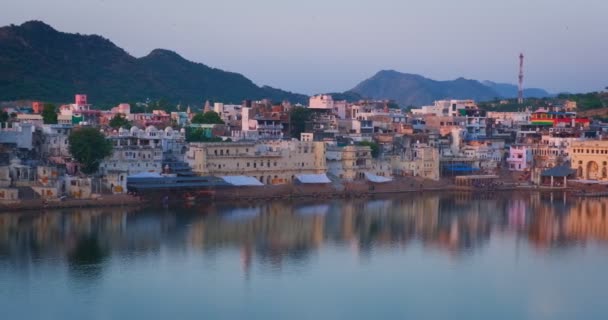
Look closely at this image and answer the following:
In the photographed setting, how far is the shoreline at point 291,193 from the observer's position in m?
19.4

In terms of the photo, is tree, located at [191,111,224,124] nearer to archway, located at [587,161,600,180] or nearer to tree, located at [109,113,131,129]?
tree, located at [109,113,131,129]

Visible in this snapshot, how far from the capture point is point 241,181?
73.8 ft

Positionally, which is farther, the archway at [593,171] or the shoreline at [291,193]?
the archway at [593,171]

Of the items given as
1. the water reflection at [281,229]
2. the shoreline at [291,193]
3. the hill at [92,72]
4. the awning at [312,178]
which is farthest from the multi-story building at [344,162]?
the hill at [92,72]

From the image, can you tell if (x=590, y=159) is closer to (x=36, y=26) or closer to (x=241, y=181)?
(x=241, y=181)

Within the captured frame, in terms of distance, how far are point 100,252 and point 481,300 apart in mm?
6048

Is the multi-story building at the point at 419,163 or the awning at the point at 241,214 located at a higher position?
the multi-story building at the point at 419,163

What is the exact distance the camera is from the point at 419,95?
105 m

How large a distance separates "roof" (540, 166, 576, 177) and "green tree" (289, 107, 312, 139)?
7102mm

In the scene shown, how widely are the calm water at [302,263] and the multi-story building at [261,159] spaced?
2.04 m

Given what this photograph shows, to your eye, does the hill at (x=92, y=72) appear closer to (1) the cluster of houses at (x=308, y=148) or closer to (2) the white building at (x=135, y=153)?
(1) the cluster of houses at (x=308, y=148)

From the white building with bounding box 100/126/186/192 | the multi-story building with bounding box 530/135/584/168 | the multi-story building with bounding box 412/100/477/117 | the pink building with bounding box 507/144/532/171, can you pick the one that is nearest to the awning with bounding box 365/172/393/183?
the white building with bounding box 100/126/186/192

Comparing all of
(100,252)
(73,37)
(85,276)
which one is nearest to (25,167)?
(100,252)

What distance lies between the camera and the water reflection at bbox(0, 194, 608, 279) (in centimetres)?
1545
